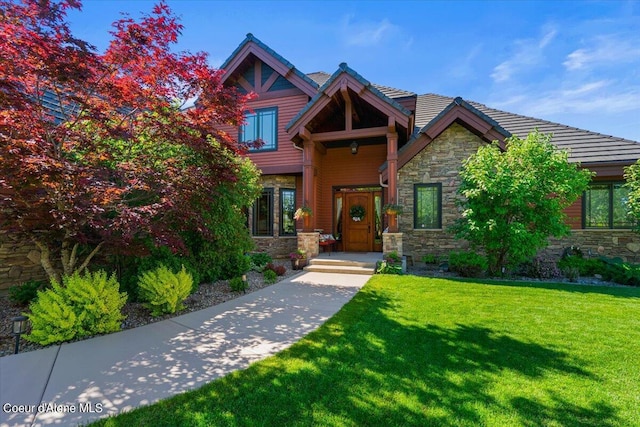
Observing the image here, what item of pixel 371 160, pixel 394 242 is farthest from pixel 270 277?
pixel 371 160

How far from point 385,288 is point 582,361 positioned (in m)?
3.61

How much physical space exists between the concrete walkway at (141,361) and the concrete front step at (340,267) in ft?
10.3

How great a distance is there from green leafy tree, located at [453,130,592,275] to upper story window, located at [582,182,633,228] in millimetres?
2561

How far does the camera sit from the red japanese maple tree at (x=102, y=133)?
141 inches

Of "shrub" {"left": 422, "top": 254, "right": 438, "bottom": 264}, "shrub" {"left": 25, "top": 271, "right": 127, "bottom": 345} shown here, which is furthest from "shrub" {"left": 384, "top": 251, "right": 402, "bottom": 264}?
"shrub" {"left": 25, "top": 271, "right": 127, "bottom": 345}

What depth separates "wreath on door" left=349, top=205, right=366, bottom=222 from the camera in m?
11.5

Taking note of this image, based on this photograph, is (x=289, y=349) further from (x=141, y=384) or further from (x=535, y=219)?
(x=535, y=219)

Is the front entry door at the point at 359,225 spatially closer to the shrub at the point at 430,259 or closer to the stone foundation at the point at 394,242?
the shrub at the point at 430,259

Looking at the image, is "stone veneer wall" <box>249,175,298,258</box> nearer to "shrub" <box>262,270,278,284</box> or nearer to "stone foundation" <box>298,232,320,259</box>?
"stone foundation" <box>298,232,320,259</box>

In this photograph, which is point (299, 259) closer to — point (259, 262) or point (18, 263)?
point (259, 262)

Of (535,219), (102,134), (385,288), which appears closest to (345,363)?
(385,288)

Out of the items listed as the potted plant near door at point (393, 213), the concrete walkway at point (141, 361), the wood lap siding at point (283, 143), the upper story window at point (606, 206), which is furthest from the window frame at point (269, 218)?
the upper story window at point (606, 206)

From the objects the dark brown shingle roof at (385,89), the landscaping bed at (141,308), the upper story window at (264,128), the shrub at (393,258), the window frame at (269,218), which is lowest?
the landscaping bed at (141,308)

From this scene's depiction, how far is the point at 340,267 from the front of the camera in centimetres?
857
